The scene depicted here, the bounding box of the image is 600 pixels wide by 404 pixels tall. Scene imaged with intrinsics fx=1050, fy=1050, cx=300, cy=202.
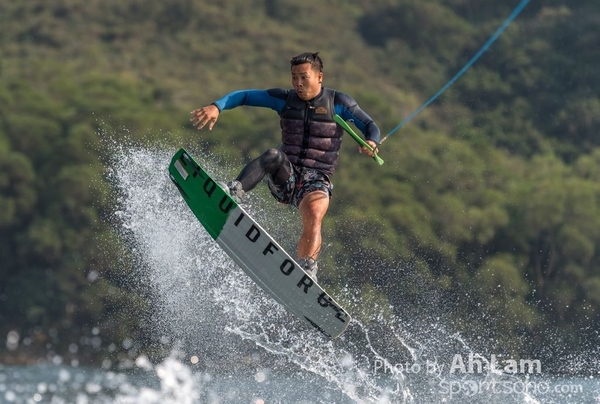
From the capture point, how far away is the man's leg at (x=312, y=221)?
8984mm

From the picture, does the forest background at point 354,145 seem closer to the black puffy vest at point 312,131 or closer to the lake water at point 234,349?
the lake water at point 234,349

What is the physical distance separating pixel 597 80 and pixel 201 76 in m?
16.3

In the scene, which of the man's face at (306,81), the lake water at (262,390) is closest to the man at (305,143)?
the man's face at (306,81)

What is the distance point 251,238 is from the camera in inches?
353

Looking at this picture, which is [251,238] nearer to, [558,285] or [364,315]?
[364,315]

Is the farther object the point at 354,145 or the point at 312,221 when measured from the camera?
the point at 354,145

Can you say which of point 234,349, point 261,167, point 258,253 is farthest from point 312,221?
point 234,349

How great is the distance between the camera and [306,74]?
8742 millimetres

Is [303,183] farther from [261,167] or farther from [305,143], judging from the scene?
[261,167]

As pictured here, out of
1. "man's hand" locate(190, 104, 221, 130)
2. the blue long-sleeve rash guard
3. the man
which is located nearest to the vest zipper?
the man

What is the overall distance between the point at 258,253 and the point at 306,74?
5.18ft

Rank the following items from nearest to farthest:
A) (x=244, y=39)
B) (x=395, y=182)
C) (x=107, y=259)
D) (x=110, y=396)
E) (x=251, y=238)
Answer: (x=251, y=238)
(x=110, y=396)
(x=107, y=259)
(x=395, y=182)
(x=244, y=39)

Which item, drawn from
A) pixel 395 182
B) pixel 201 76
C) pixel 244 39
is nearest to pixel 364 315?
pixel 395 182

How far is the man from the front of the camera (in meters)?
8.81
